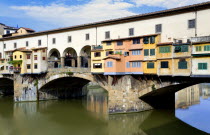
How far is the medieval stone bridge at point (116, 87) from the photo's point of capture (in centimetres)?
2728

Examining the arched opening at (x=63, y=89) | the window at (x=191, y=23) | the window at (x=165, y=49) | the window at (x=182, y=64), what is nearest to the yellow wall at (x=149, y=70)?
the window at (x=165, y=49)

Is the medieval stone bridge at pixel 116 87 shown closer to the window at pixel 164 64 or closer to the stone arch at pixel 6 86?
the window at pixel 164 64

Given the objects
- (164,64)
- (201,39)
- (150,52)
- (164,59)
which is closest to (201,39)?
(201,39)

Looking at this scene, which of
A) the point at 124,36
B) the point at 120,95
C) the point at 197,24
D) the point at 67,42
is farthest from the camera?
the point at 67,42

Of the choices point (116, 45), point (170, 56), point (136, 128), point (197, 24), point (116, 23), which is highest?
point (116, 23)

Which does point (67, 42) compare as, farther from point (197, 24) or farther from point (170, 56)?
point (197, 24)

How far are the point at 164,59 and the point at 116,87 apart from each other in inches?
328

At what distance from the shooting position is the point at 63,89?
46.4 metres

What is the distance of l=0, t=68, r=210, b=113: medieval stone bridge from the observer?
89.5ft

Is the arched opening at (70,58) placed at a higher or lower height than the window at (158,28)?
lower

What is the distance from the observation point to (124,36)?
102ft

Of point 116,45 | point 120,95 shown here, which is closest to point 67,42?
point 116,45

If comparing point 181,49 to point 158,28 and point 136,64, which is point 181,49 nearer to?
point 158,28

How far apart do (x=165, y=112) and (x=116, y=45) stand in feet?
45.5
